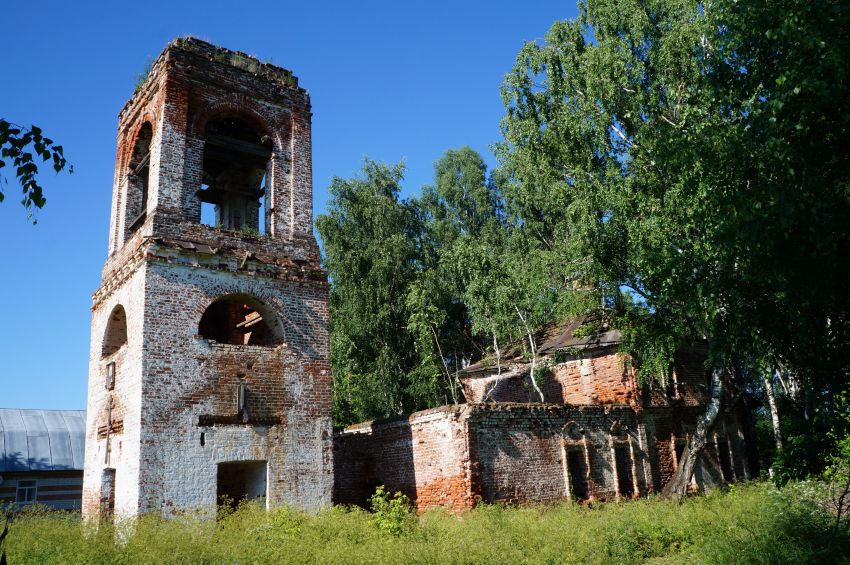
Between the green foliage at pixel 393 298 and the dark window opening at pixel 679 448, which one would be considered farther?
the green foliage at pixel 393 298

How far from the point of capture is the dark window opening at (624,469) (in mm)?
15727

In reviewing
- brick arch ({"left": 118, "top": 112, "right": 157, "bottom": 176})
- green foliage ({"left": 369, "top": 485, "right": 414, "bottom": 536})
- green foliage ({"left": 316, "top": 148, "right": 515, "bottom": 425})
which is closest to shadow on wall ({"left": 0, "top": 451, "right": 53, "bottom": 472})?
green foliage ({"left": 316, "top": 148, "right": 515, "bottom": 425})

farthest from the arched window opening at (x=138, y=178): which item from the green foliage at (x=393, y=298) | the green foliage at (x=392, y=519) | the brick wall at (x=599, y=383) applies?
the brick wall at (x=599, y=383)

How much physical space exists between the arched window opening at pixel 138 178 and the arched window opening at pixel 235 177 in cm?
129

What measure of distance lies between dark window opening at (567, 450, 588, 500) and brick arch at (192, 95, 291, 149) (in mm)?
9726

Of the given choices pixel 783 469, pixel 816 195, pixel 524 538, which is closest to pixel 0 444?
pixel 524 538

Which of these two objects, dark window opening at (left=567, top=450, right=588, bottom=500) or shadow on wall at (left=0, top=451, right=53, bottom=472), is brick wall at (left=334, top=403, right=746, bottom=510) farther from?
shadow on wall at (left=0, top=451, right=53, bottom=472)

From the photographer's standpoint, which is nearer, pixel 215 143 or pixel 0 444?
pixel 215 143

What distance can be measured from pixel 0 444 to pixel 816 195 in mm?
27050

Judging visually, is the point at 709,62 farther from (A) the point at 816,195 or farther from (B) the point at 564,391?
(B) the point at 564,391

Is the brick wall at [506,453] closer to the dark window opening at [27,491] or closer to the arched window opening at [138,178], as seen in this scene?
the arched window opening at [138,178]

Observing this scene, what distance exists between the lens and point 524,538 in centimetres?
970

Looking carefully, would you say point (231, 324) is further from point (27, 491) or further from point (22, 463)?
point (27, 491)

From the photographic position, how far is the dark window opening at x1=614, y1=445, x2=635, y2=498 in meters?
15.7
